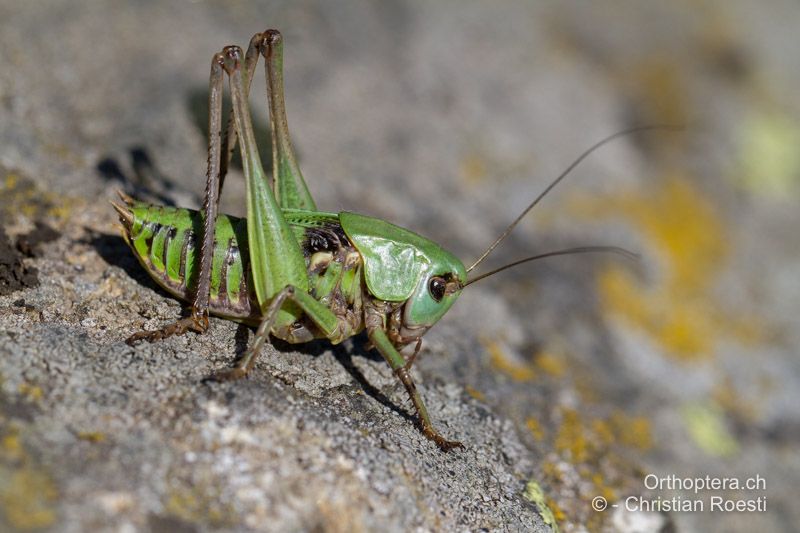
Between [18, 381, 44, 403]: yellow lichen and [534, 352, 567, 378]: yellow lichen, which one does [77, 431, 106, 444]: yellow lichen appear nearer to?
[18, 381, 44, 403]: yellow lichen

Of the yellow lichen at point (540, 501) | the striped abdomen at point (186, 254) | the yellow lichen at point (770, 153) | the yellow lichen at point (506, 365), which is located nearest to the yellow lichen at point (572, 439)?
the yellow lichen at point (506, 365)

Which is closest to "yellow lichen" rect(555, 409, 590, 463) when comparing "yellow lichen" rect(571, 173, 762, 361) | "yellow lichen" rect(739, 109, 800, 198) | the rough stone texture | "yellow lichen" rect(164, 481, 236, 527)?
the rough stone texture

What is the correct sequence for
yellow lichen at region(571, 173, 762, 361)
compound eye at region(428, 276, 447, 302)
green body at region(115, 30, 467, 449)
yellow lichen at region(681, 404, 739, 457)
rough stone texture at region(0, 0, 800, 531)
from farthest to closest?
yellow lichen at region(571, 173, 762, 361), yellow lichen at region(681, 404, 739, 457), compound eye at region(428, 276, 447, 302), green body at region(115, 30, 467, 449), rough stone texture at region(0, 0, 800, 531)

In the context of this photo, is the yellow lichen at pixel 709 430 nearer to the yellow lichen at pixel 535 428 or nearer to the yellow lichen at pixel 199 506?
the yellow lichen at pixel 535 428

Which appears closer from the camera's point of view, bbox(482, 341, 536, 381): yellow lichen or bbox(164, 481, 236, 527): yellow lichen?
bbox(164, 481, 236, 527): yellow lichen

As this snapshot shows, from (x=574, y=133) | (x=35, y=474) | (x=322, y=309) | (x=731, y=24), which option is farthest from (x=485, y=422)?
(x=731, y=24)

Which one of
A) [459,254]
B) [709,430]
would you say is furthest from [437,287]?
[709,430]

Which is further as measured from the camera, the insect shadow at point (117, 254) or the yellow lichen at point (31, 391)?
the insect shadow at point (117, 254)
